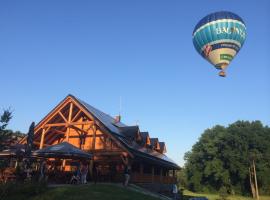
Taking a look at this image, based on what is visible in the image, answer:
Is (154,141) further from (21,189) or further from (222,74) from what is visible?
(21,189)

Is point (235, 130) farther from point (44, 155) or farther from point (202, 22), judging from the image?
point (44, 155)

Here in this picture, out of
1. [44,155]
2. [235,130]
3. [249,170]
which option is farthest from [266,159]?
[44,155]

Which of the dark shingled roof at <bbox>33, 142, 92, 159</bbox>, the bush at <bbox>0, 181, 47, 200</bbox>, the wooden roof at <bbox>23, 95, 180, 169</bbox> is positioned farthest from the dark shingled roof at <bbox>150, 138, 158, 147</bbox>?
the bush at <bbox>0, 181, 47, 200</bbox>

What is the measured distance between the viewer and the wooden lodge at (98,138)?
23.9 metres

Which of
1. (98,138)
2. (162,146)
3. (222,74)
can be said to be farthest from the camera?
(162,146)

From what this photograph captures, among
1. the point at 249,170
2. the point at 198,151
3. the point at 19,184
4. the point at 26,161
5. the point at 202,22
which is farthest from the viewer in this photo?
the point at 198,151

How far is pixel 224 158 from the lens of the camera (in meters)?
55.2

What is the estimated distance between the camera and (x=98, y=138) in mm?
26078

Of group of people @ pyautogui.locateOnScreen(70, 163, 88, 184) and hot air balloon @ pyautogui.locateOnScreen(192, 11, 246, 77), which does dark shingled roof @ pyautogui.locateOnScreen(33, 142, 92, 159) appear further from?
hot air balloon @ pyautogui.locateOnScreen(192, 11, 246, 77)

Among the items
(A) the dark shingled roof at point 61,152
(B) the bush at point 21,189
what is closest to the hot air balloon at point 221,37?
(A) the dark shingled roof at point 61,152

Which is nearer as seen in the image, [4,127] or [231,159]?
[4,127]

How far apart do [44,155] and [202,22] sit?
1845 cm

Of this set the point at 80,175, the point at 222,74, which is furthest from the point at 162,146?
the point at 80,175

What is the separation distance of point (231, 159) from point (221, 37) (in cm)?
3381
